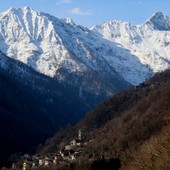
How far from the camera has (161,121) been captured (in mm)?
168250

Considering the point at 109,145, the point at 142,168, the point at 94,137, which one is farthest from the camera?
the point at 94,137

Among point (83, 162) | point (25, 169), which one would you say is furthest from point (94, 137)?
point (83, 162)

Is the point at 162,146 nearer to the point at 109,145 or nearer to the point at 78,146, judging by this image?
the point at 109,145

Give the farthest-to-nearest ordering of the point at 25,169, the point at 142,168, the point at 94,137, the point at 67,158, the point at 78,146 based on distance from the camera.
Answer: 1. the point at 94,137
2. the point at 78,146
3. the point at 67,158
4. the point at 25,169
5. the point at 142,168

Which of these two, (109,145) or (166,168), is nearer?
(166,168)

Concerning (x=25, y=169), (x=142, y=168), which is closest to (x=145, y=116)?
(x=25, y=169)

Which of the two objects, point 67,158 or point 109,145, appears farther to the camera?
point 109,145

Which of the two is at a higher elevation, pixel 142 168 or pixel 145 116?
pixel 145 116

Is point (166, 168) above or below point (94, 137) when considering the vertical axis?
below

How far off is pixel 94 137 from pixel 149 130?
3429 centimetres

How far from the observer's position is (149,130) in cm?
16300

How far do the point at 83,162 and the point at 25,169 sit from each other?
20734mm

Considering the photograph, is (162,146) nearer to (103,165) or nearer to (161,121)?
(103,165)

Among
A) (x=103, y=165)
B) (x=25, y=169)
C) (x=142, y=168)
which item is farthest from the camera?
(x=25, y=169)
